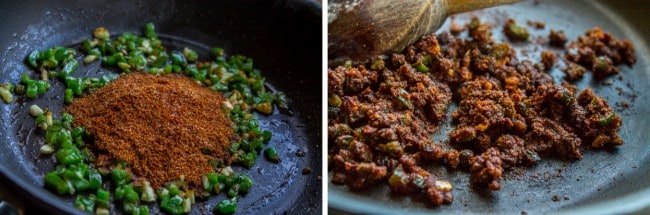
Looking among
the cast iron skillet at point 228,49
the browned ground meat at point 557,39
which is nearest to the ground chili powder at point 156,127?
the cast iron skillet at point 228,49

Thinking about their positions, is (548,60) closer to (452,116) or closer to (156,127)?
(452,116)

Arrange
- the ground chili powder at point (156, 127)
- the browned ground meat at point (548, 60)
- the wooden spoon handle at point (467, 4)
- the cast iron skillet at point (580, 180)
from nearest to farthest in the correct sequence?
the cast iron skillet at point (580, 180), the ground chili powder at point (156, 127), the wooden spoon handle at point (467, 4), the browned ground meat at point (548, 60)

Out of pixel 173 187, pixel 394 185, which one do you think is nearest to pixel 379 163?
pixel 394 185

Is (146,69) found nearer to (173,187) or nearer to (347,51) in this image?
(173,187)

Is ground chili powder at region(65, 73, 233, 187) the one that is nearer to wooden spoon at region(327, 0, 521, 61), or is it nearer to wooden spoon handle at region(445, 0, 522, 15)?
wooden spoon at region(327, 0, 521, 61)

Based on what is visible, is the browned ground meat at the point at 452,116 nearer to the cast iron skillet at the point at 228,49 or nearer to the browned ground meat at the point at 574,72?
the browned ground meat at the point at 574,72
